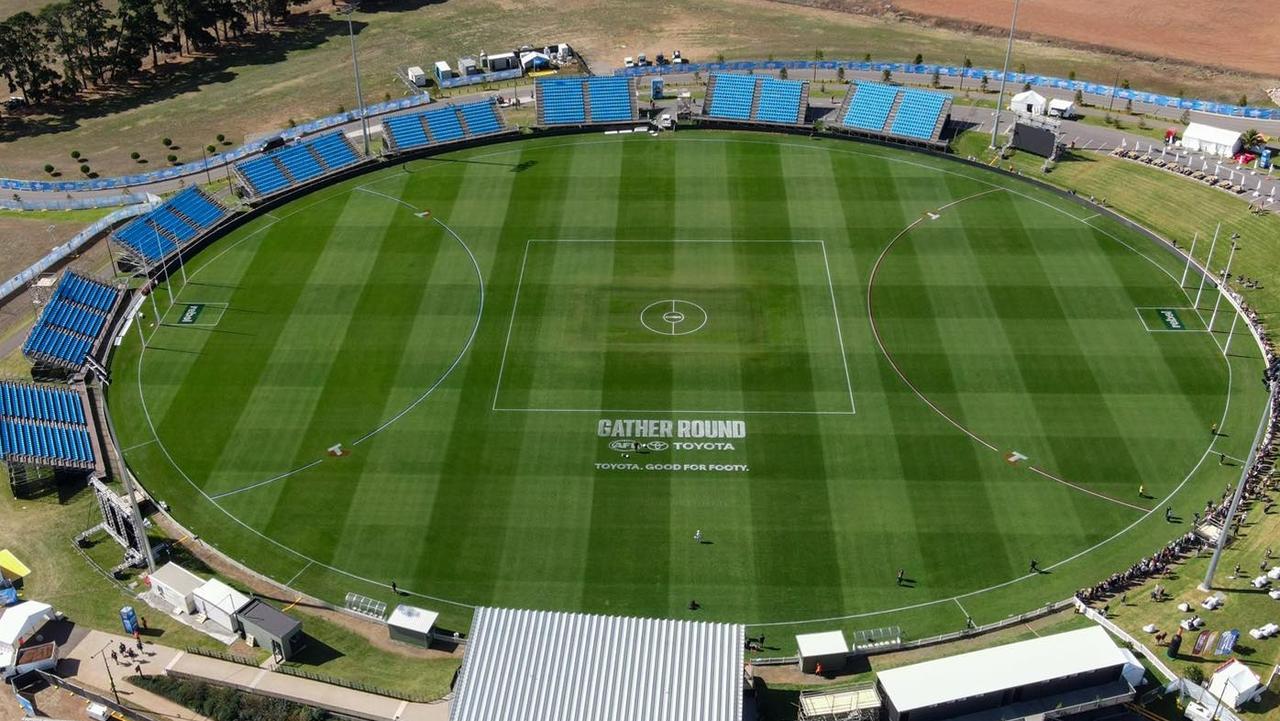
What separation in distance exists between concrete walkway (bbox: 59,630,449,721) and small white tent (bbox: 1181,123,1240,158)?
11516 cm

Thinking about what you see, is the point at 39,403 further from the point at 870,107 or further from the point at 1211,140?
the point at 1211,140

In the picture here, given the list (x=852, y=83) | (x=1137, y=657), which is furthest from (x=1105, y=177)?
(x=1137, y=657)

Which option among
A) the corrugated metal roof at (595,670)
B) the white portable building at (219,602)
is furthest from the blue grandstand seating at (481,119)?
the corrugated metal roof at (595,670)

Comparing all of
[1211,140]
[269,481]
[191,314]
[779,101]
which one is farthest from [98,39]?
[1211,140]

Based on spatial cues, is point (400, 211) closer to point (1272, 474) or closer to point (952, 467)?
point (952, 467)

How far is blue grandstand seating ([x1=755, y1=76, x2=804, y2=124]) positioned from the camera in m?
147

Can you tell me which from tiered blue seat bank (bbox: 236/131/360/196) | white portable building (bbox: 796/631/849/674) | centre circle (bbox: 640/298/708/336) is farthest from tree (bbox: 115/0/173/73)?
white portable building (bbox: 796/631/849/674)

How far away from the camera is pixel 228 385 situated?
105 metres

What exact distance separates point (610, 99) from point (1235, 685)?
10526 cm

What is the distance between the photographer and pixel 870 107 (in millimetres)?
146000

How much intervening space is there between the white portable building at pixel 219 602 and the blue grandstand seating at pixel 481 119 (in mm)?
80466

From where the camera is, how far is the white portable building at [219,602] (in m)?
79.5

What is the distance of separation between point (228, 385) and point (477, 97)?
70995 mm

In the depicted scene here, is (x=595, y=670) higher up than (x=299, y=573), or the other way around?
(x=595, y=670)
